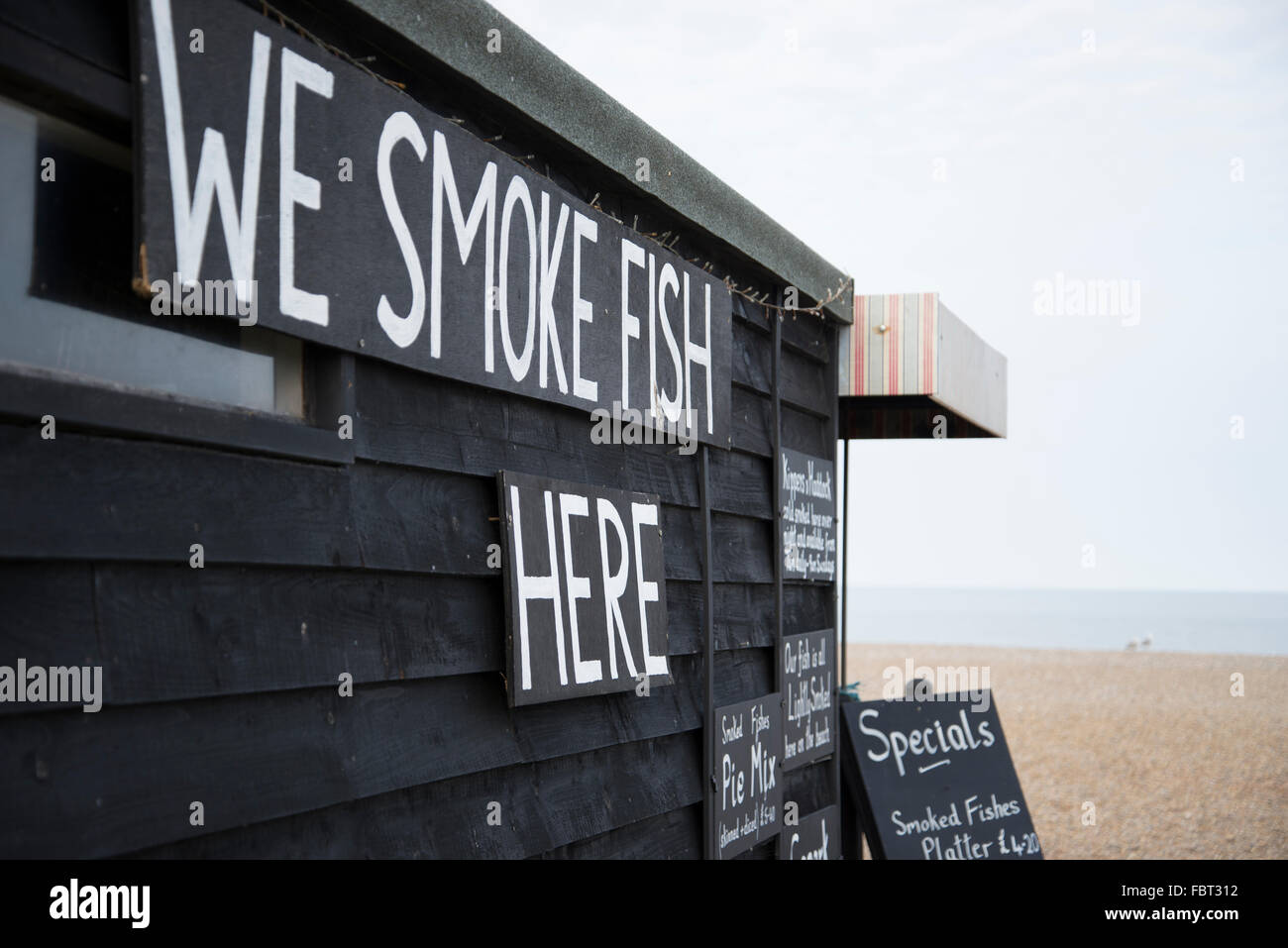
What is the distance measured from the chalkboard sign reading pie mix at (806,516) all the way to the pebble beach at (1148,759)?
511cm

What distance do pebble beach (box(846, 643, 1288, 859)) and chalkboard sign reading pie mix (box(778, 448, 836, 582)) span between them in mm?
5110

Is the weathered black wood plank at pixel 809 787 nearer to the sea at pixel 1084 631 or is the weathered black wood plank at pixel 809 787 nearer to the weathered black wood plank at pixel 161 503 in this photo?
the weathered black wood plank at pixel 161 503

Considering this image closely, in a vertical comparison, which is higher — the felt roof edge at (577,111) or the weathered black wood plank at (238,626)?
the felt roof edge at (577,111)

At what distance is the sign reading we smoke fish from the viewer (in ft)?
5.26

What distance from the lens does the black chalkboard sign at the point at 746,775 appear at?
3.46 meters

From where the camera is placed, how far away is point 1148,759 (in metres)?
14.3

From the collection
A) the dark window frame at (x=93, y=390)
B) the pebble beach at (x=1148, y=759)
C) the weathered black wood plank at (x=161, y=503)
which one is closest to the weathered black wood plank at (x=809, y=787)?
the weathered black wood plank at (x=161, y=503)

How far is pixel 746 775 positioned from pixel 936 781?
196 centimetres

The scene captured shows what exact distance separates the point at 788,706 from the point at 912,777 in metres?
1.26

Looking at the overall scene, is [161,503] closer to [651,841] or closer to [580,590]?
[580,590]

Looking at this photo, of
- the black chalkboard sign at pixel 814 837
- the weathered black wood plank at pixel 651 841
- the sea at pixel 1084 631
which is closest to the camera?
the weathered black wood plank at pixel 651 841

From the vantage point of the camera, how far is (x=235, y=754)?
5.56ft

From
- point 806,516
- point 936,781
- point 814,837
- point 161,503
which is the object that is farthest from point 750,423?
point 161,503
